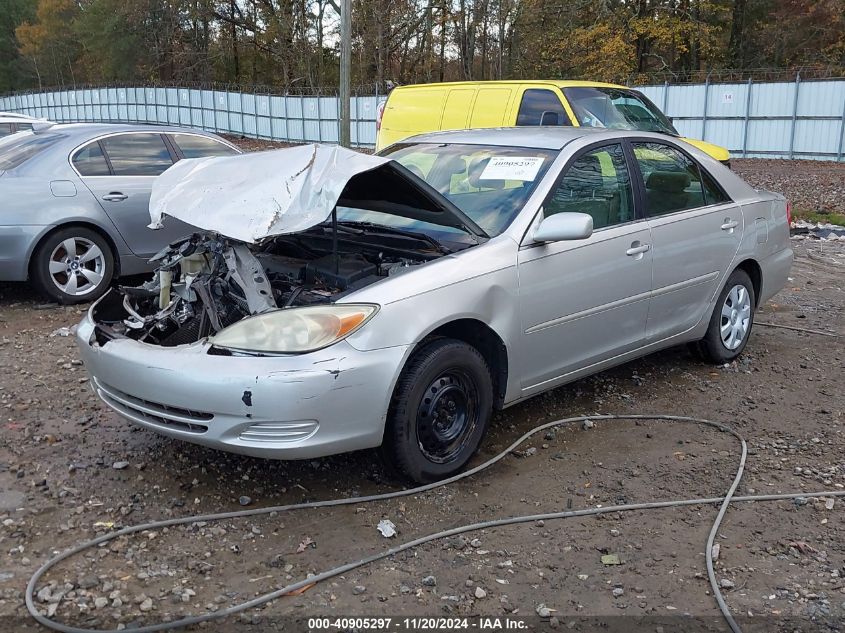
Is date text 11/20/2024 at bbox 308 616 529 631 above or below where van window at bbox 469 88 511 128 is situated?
below

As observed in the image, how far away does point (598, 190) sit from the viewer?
4.71 m

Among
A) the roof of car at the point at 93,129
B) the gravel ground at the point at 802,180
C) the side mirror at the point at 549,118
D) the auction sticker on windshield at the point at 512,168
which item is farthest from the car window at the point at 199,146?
the gravel ground at the point at 802,180

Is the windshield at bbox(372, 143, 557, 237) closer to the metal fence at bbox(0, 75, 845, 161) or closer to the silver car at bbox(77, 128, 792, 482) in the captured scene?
the silver car at bbox(77, 128, 792, 482)

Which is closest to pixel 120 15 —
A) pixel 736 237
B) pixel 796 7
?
pixel 796 7

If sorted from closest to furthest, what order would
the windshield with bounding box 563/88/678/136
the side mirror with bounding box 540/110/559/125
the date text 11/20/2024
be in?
the date text 11/20/2024, the side mirror with bounding box 540/110/559/125, the windshield with bounding box 563/88/678/136

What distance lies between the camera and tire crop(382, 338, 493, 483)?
363cm

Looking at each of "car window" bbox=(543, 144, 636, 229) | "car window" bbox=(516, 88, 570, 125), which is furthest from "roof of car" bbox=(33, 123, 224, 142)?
"car window" bbox=(543, 144, 636, 229)

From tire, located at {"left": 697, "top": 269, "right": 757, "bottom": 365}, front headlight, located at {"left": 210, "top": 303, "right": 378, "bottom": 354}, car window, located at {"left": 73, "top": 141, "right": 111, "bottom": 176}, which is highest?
car window, located at {"left": 73, "top": 141, "right": 111, "bottom": 176}

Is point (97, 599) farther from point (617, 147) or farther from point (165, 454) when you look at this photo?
point (617, 147)

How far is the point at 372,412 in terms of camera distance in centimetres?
350

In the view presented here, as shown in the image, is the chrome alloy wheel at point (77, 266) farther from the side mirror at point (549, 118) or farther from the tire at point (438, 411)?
the side mirror at point (549, 118)

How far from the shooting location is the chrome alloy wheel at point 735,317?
562cm

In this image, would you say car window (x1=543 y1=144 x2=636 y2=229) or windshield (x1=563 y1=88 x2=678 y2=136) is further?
windshield (x1=563 y1=88 x2=678 y2=136)

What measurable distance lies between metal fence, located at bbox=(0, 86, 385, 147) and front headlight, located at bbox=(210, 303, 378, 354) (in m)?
24.8
